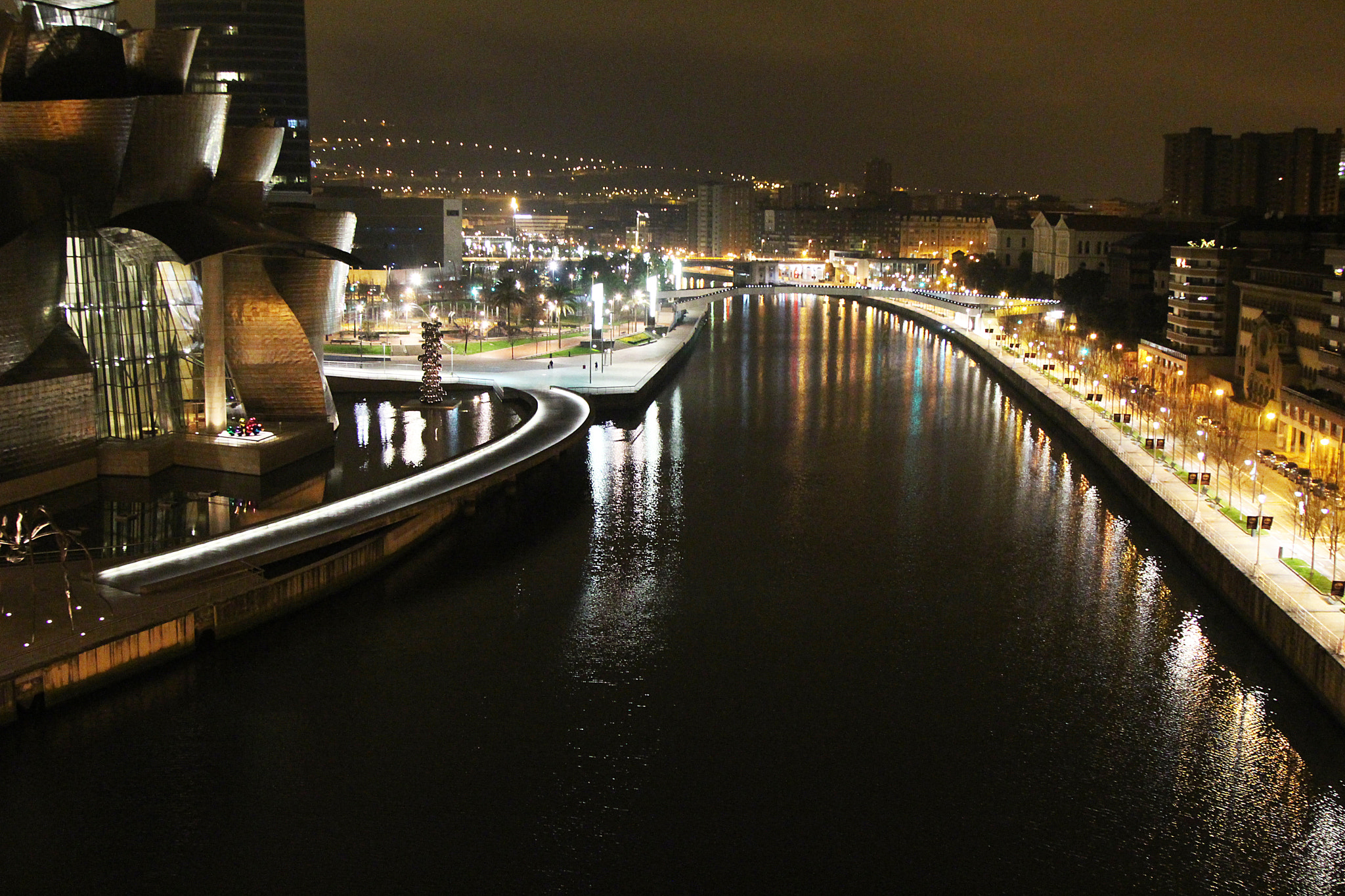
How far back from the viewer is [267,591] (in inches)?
531

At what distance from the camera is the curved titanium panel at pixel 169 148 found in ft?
61.5

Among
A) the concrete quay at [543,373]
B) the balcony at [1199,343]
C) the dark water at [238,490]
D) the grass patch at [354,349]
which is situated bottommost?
the dark water at [238,490]

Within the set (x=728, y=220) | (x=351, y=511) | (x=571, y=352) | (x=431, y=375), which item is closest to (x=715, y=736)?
→ (x=351, y=511)

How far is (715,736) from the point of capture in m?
11.1

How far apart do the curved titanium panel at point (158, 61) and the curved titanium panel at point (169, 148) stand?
32.7 inches

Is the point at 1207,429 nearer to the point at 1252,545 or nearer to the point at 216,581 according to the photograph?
the point at 1252,545

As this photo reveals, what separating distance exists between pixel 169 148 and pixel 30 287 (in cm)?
306

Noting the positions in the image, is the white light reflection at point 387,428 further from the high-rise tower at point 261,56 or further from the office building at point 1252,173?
the office building at point 1252,173

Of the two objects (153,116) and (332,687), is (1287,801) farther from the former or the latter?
(153,116)

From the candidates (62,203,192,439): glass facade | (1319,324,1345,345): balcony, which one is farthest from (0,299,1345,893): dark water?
(1319,324,1345,345): balcony

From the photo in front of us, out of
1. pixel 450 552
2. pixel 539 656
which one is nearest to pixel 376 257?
pixel 450 552

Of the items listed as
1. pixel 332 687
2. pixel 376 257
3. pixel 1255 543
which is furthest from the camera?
pixel 376 257

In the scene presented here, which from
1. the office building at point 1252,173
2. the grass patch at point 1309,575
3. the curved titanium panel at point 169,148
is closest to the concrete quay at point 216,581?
the curved titanium panel at point 169,148

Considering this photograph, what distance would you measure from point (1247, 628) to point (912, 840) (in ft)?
21.2
